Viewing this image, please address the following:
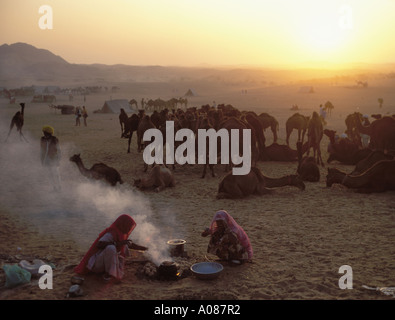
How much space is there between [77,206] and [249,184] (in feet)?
14.1

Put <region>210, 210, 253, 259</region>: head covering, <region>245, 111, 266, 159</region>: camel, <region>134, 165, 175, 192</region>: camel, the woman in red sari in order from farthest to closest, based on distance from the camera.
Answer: <region>245, 111, 266, 159</region>: camel → <region>134, 165, 175, 192</region>: camel → <region>210, 210, 253, 259</region>: head covering → the woman in red sari

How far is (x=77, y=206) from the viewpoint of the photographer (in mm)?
9742

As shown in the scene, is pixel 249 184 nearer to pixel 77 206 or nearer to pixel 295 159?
pixel 77 206

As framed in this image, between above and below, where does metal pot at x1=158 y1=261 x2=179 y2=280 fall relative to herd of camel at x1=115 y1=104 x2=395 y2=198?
below

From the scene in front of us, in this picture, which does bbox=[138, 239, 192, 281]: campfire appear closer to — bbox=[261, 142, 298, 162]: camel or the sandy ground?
the sandy ground

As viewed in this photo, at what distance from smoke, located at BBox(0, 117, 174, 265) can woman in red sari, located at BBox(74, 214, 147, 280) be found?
27.7 inches

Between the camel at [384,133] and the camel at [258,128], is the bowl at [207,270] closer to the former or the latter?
the camel at [258,128]

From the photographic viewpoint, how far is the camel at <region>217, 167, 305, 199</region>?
33.9 ft

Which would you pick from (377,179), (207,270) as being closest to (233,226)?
(207,270)

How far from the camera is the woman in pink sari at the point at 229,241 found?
6.26 metres

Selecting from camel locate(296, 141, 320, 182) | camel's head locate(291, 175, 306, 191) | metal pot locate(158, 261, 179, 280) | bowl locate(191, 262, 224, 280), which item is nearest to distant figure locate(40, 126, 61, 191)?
metal pot locate(158, 261, 179, 280)

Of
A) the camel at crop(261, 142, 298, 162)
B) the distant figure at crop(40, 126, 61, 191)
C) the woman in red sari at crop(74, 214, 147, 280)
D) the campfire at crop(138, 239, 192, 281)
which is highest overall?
the distant figure at crop(40, 126, 61, 191)

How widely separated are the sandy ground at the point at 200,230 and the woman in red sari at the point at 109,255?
0.53 feet
